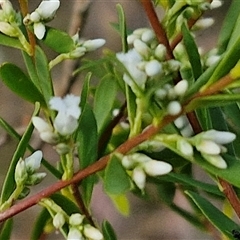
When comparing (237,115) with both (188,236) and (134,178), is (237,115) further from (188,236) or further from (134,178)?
(188,236)

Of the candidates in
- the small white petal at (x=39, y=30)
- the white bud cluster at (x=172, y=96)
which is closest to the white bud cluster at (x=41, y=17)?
the small white petal at (x=39, y=30)

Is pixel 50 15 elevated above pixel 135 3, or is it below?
above

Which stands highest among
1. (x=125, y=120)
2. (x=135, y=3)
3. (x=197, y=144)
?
(x=197, y=144)

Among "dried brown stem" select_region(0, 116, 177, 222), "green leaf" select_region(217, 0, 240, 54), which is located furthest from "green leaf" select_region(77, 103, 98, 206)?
"green leaf" select_region(217, 0, 240, 54)

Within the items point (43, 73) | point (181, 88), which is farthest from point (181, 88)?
point (43, 73)

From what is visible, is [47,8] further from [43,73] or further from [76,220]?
[76,220]

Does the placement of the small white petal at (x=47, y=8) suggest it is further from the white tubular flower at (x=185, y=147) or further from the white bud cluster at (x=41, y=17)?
the white tubular flower at (x=185, y=147)

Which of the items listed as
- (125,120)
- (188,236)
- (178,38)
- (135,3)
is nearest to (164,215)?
(188,236)
